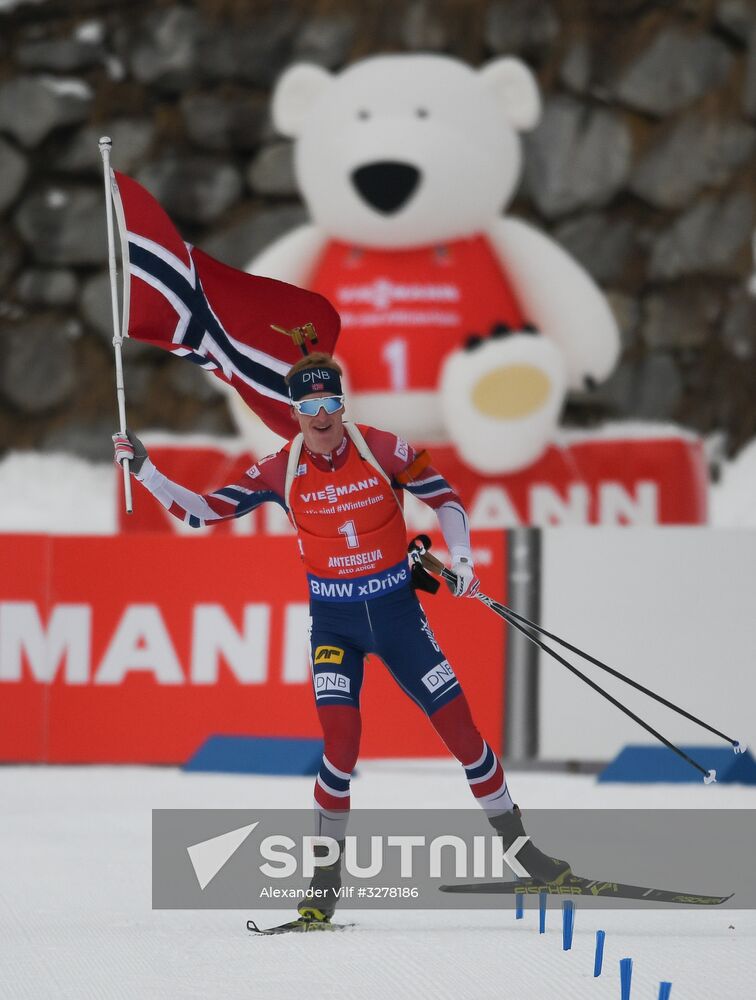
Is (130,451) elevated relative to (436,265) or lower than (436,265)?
lower

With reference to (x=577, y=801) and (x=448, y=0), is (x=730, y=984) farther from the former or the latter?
(x=448, y=0)

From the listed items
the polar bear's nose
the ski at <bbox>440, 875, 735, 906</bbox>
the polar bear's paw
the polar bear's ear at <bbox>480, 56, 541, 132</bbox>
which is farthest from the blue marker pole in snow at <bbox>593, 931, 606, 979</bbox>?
the polar bear's ear at <bbox>480, 56, 541, 132</bbox>

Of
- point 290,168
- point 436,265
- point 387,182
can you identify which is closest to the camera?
point 387,182

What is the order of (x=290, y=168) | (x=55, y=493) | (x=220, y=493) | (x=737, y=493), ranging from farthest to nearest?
(x=290, y=168) → (x=55, y=493) → (x=737, y=493) → (x=220, y=493)

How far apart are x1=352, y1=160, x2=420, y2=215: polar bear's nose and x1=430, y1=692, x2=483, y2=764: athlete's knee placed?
15.3 ft

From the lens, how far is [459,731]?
395cm

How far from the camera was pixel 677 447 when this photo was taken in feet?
27.2

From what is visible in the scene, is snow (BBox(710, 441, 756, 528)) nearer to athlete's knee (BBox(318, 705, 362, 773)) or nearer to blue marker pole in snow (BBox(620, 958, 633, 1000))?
athlete's knee (BBox(318, 705, 362, 773))

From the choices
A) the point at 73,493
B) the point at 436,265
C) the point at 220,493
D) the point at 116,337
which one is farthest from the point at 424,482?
the point at 73,493

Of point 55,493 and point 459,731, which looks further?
point 55,493

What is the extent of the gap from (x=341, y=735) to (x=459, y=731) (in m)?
0.32

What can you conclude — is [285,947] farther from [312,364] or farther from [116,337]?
[116,337]

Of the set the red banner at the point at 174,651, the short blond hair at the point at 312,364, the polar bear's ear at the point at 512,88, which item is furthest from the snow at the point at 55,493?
the short blond hair at the point at 312,364

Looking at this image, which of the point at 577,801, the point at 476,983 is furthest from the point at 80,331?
the point at 476,983
